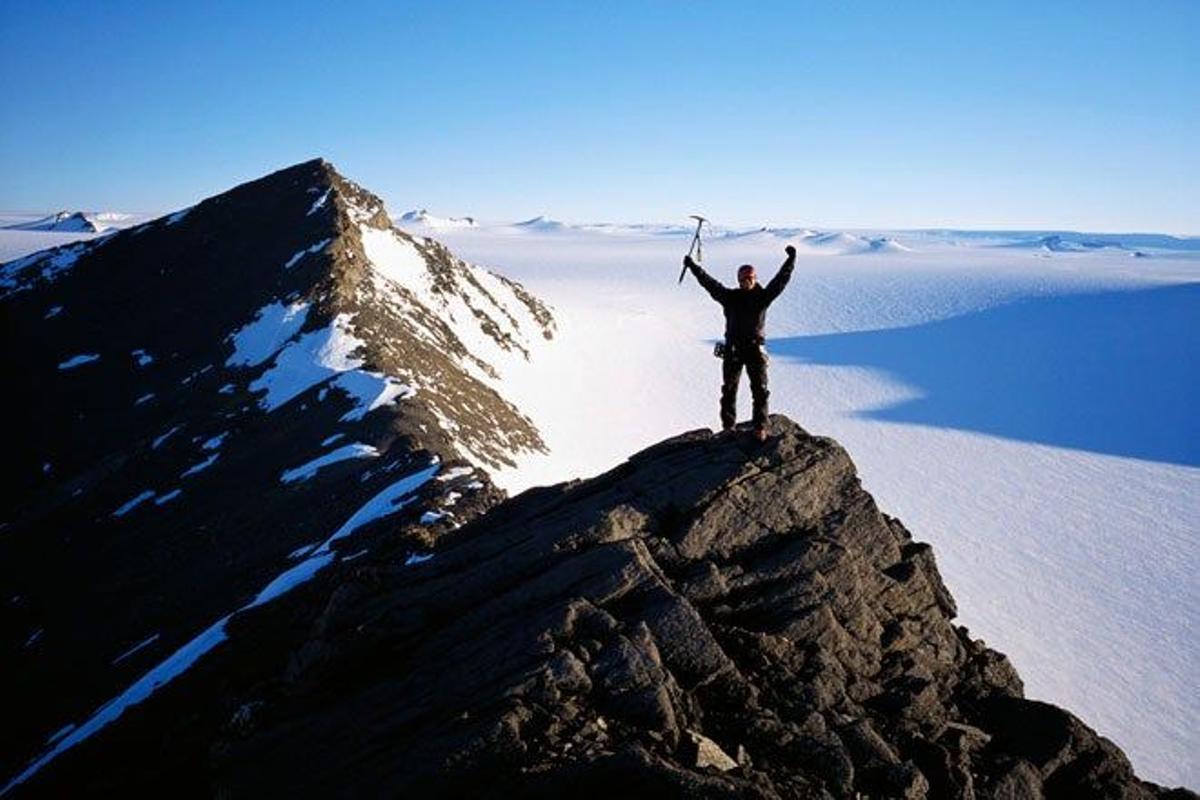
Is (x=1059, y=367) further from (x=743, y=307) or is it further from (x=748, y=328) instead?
(x=743, y=307)

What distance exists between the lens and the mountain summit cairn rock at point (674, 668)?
843cm

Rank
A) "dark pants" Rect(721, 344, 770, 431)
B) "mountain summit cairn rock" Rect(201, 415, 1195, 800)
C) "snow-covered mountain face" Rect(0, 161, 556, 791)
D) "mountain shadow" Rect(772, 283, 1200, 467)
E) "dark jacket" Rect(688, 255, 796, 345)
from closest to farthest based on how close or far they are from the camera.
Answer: "mountain summit cairn rock" Rect(201, 415, 1195, 800), "dark jacket" Rect(688, 255, 796, 345), "dark pants" Rect(721, 344, 770, 431), "snow-covered mountain face" Rect(0, 161, 556, 791), "mountain shadow" Rect(772, 283, 1200, 467)

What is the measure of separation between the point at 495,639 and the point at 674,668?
8.60 feet

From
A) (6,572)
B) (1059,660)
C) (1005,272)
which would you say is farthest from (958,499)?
(1005,272)

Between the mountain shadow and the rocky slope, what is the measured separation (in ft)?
154

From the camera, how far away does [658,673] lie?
9.39 m

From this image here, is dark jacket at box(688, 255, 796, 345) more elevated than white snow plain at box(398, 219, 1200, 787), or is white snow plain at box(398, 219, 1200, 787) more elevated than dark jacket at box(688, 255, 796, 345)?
dark jacket at box(688, 255, 796, 345)

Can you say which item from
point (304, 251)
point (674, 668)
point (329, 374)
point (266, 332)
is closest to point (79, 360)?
point (266, 332)

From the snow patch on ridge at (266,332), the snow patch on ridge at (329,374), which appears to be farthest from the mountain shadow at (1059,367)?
the snow patch on ridge at (266,332)

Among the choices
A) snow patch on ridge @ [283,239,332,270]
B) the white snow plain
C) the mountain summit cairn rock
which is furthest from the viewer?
snow patch on ridge @ [283,239,332,270]

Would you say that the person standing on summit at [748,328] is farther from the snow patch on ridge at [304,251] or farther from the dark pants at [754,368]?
the snow patch on ridge at [304,251]

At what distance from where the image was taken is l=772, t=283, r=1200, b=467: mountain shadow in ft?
186

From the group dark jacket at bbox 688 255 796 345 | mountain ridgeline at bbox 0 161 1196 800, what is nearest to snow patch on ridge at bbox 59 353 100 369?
mountain ridgeline at bbox 0 161 1196 800

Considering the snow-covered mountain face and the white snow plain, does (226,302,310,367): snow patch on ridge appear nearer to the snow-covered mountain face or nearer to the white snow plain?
the snow-covered mountain face
